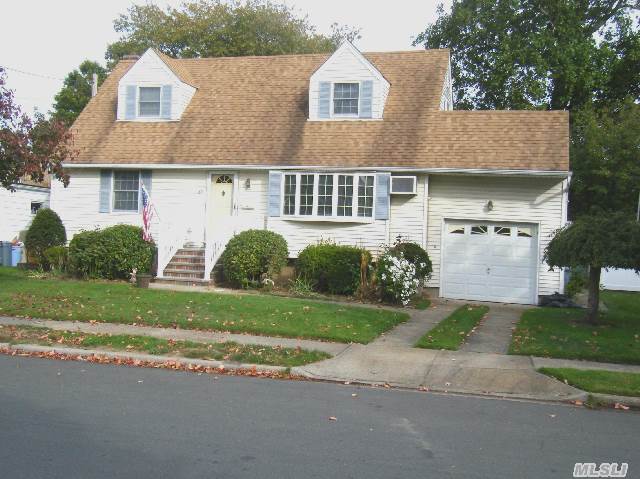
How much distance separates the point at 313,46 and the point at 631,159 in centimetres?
1873

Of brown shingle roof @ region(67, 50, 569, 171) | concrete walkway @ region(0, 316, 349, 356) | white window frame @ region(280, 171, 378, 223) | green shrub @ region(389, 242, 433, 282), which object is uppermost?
brown shingle roof @ region(67, 50, 569, 171)

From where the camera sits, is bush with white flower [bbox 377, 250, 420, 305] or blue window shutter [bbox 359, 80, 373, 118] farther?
blue window shutter [bbox 359, 80, 373, 118]

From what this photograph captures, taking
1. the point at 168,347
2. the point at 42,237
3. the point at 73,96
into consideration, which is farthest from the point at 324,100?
the point at 73,96

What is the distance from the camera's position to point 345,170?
60.4 ft

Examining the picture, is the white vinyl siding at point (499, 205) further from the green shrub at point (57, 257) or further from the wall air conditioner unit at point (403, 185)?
the green shrub at point (57, 257)

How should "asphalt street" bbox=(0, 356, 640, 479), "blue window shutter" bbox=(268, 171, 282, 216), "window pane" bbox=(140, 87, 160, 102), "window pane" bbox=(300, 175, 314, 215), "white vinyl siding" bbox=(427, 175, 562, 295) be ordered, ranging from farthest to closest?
"window pane" bbox=(140, 87, 160, 102) → "blue window shutter" bbox=(268, 171, 282, 216) → "window pane" bbox=(300, 175, 314, 215) → "white vinyl siding" bbox=(427, 175, 562, 295) → "asphalt street" bbox=(0, 356, 640, 479)

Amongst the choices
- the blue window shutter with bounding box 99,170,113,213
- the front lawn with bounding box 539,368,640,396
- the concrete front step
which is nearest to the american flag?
the concrete front step

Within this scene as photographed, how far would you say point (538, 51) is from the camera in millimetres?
28484

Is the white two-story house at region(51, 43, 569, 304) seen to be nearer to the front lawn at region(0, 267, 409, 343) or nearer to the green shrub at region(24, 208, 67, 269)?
the green shrub at region(24, 208, 67, 269)

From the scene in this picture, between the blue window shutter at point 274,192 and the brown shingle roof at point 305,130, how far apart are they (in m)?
0.44

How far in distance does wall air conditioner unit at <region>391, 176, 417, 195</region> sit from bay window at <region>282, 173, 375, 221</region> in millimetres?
588

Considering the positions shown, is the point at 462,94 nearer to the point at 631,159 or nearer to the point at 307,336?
the point at 631,159

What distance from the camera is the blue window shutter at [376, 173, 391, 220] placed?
18.0 meters

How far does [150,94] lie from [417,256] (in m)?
10.5
